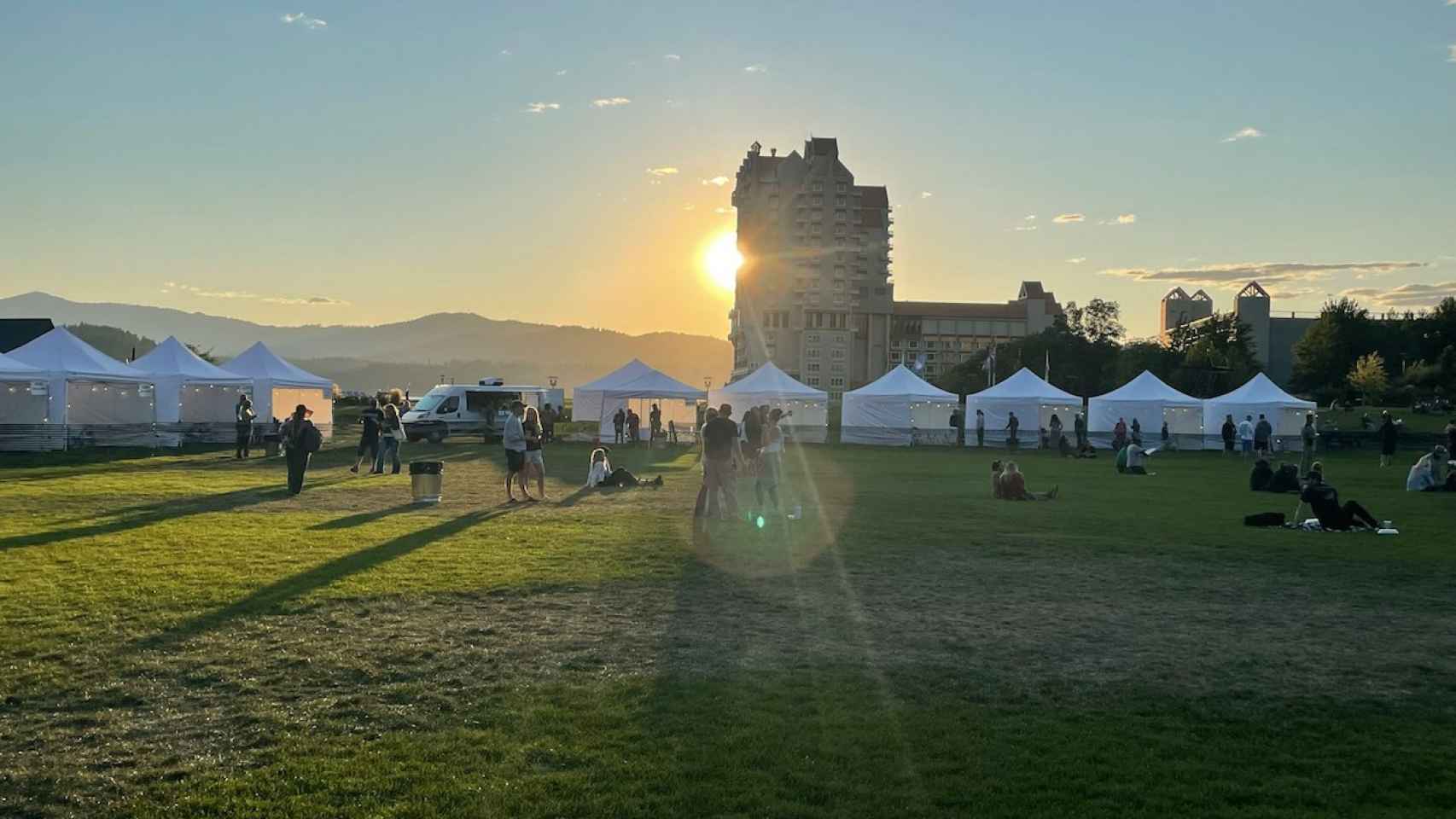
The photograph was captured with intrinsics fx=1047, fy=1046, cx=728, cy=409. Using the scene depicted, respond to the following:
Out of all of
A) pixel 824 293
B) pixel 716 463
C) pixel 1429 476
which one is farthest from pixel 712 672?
pixel 824 293

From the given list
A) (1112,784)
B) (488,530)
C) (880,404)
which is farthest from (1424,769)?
(880,404)

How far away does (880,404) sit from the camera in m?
48.5

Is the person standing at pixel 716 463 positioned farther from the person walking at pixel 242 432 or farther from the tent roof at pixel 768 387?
the tent roof at pixel 768 387

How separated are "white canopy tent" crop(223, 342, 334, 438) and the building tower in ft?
313

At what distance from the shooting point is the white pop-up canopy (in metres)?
46.5

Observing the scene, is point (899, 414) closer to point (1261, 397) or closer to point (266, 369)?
point (1261, 397)

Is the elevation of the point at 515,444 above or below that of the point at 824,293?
below

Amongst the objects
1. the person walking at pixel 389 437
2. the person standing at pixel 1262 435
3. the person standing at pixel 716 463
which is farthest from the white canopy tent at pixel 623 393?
the person standing at pixel 716 463

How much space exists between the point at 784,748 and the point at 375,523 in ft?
34.8

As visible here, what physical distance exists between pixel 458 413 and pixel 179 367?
9.88 m

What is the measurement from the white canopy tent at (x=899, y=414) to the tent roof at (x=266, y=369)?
2328 cm

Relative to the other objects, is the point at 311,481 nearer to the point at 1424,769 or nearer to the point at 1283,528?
the point at 1283,528

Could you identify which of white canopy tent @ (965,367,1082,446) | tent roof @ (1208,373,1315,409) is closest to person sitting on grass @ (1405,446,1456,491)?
white canopy tent @ (965,367,1082,446)

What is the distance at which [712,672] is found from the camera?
6898 millimetres
